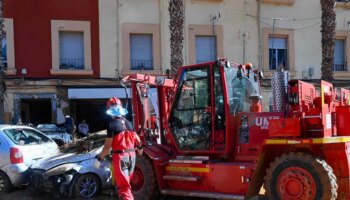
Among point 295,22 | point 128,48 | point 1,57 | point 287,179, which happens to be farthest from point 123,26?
point 287,179

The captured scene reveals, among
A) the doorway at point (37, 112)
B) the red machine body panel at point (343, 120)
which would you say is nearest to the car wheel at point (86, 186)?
the red machine body panel at point (343, 120)

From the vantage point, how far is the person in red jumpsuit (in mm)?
6664

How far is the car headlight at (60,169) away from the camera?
849cm

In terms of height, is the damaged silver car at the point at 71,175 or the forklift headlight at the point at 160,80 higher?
the forklift headlight at the point at 160,80

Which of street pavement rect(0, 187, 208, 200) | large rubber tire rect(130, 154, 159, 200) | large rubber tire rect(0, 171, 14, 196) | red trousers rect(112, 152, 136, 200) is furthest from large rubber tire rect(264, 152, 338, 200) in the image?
large rubber tire rect(0, 171, 14, 196)

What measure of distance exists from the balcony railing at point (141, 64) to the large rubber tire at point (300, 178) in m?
12.3

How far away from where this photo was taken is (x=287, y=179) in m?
6.35

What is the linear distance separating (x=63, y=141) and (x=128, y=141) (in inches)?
334

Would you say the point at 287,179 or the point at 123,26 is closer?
the point at 287,179

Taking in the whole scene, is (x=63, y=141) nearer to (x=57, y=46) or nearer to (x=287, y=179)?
(x=57, y=46)

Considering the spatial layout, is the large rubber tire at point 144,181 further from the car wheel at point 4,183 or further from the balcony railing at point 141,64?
the balcony railing at point 141,64

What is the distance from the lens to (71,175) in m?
8.51

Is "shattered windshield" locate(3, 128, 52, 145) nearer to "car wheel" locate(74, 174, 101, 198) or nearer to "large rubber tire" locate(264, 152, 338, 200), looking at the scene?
"car wheel" locate(74, 174, 101, 198)

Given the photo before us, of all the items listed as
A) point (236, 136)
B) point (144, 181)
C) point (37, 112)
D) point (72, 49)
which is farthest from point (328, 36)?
point (144, 181)
